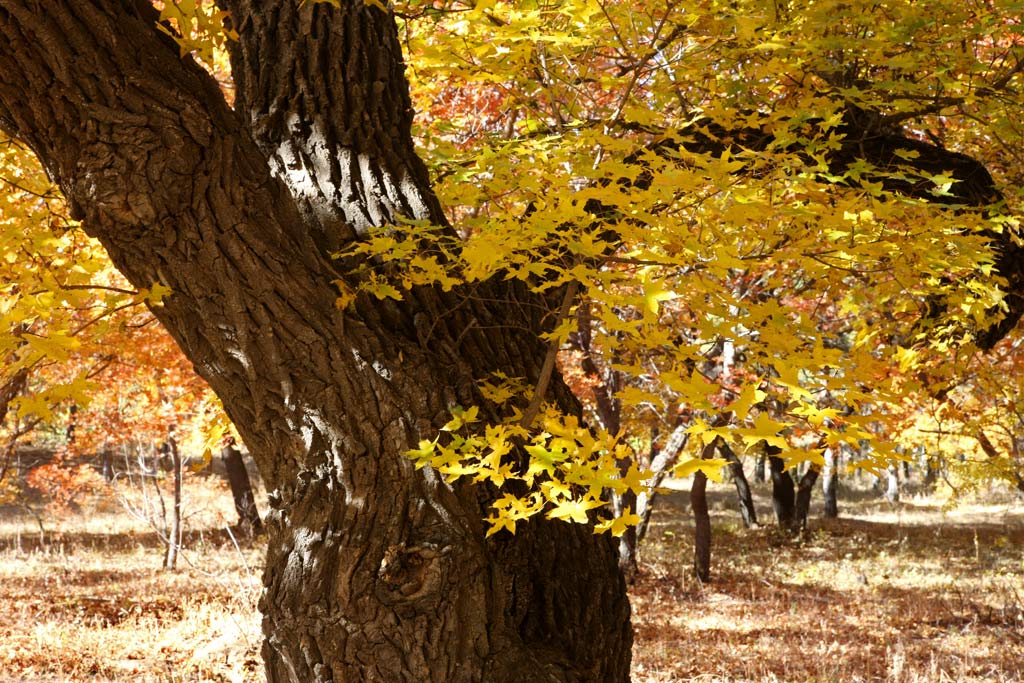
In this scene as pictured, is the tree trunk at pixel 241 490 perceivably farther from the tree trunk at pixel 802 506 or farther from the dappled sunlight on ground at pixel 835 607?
the tree trunk at pixel 802 506

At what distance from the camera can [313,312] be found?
2406 millimetres

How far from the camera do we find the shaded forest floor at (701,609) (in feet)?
20.4

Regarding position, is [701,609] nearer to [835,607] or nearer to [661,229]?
[835,607]

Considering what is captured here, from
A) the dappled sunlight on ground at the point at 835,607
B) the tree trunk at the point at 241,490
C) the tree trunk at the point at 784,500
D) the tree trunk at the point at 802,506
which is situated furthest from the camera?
the tree trunk at the point at 784,500

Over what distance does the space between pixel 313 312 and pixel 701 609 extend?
8.39 metres

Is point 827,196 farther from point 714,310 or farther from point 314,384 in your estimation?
point 314,384

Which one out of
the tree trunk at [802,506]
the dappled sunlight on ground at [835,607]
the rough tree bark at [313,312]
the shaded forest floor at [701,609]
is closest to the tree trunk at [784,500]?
the tree trunk at [802,506]

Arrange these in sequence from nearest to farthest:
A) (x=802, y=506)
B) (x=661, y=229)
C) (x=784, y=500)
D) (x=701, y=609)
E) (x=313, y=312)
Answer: (x=661, y=229) → (x=313, y=312) → (x=701, y=609) → (x=802, y=506) → (x=784, y=500)

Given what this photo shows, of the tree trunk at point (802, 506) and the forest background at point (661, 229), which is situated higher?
the forest background at point (661, 229)

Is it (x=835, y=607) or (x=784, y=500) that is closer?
(x=835, y=607)

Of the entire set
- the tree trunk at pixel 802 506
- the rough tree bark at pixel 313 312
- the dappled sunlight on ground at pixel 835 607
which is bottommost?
the dappled sunlight on ground at pixel 835 607

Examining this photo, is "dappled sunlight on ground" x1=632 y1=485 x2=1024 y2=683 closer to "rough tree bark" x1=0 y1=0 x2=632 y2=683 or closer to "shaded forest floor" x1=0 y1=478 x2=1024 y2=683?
"shaded forest floor" x1=0 y1=478 x2=1024 y2=683

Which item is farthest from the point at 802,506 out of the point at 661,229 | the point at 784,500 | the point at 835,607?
the point at 661,229

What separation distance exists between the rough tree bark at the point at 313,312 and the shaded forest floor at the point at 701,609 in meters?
3.72
